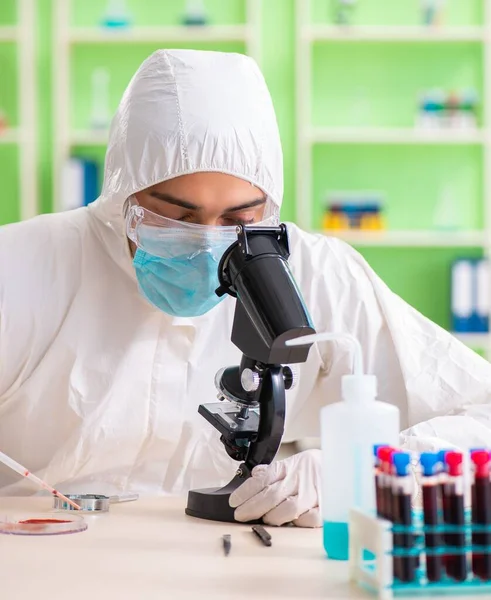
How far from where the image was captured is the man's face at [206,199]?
5.49 ft

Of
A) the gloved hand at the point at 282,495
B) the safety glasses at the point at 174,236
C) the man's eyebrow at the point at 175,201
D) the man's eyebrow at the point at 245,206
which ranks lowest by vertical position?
the gloved hand at the point at 282,495

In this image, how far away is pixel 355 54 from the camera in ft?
14.3

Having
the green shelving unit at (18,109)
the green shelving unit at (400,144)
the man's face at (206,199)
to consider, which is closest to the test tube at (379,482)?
the man's face at (206,199)

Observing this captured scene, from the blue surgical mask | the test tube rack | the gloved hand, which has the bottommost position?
the gloved hand

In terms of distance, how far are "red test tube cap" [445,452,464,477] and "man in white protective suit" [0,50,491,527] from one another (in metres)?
0.67

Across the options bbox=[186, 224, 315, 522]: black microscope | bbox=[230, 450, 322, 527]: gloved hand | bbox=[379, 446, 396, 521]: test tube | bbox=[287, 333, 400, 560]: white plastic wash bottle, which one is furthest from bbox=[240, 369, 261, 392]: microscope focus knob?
bbox=[379, 446, 396, 521]: test tube

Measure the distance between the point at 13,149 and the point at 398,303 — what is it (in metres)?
2.95

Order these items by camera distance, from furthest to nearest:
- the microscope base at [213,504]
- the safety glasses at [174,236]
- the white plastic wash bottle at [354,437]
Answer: the safety glasses at [174,236] < the microscope base at [213,504] < the white plastic wash bottle at [354,437]

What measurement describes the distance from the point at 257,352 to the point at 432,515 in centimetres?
43

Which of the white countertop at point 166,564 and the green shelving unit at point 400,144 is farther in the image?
the green shelving unit at point 400,144

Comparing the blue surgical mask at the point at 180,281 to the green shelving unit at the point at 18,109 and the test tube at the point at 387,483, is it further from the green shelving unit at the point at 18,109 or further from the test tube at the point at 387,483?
the green shelving unit at the point at 18,109

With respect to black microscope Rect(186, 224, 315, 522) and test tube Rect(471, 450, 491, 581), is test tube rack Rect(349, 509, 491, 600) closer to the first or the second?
test tube Rect(471, 450, 491, 581)

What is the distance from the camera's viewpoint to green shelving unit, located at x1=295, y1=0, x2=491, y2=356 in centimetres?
436

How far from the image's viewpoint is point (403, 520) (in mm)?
927
